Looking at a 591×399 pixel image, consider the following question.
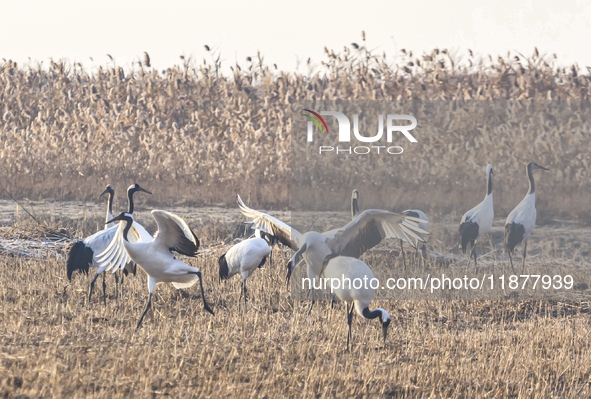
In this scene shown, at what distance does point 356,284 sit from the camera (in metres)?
5.77

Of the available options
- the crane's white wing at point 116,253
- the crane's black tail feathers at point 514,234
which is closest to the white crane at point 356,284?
the crane's white wing at point 116,253

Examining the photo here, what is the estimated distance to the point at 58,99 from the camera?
20828mm

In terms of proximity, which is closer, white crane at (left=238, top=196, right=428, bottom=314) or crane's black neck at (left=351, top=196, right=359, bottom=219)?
white crane at (left=238, top=196, right=428, bottom=314)

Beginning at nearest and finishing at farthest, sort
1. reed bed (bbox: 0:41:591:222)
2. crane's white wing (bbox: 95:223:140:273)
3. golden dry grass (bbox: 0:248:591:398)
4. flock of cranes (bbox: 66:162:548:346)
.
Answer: golden dry grass (bbox: 0:248:591:398), flock of cranes (bbox: 66:162:548:346), crane's white wing (bbox: 95:223:140:273), reed bed (bbox: 0:41:591:222)

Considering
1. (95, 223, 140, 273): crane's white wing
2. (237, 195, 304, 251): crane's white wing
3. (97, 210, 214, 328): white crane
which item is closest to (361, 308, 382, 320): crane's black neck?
(237, 195, 304, 251): crane's white wing

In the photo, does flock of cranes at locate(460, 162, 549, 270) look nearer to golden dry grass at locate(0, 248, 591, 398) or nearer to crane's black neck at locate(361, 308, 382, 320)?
golden dry grass at locate(0, 248, 591, 398)

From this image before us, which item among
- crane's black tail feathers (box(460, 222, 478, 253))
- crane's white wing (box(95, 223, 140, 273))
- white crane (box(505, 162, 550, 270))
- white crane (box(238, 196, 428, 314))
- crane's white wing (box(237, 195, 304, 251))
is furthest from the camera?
crane's black tail feathers (box(460, 222, 478, 253))

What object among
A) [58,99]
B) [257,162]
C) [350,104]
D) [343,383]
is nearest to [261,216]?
[343,383]

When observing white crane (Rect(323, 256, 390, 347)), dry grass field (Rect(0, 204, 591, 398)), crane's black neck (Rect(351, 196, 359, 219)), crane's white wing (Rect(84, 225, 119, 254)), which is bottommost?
dry grass field (Rect(0, 204, 591, 398))

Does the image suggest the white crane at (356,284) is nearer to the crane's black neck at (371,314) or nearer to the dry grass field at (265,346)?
the crane's black neck at (371,314)

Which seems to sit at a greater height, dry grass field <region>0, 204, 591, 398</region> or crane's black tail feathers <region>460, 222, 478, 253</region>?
crane's black tail feathers <region>460, 222, 478, 253</region>

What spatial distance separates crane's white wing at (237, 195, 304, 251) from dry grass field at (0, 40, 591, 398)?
27.4 inches

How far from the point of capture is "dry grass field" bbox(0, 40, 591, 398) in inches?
188

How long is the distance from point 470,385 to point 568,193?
10499mm
